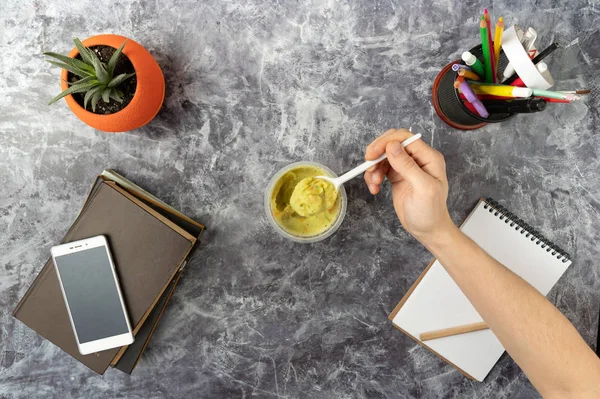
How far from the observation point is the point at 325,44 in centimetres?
122

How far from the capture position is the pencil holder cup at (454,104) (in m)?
1.08

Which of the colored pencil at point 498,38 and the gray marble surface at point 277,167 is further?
the gray marble surface at point 277,167

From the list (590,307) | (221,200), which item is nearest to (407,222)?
(221,200)

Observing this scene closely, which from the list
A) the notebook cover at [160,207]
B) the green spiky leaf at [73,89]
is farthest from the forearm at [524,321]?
the green spiky leaf at [73,89]

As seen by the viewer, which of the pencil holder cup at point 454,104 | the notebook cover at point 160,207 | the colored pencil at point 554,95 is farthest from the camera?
the notebook cover at point 160,207

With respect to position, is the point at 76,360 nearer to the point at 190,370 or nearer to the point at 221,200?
the point at 190,370

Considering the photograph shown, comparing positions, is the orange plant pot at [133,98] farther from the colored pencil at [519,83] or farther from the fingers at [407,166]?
the colored pencil at [519,83]

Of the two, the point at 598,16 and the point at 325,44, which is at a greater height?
the point at 598,16

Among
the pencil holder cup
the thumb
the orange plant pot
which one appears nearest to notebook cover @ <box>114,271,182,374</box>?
the orange plant pot

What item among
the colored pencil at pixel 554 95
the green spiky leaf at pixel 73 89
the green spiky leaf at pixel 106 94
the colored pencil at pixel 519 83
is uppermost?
the colored pencil at pixel 519 83

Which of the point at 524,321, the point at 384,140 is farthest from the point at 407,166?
the point at 524,321

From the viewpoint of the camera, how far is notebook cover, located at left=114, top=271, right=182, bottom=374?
1.18 meters

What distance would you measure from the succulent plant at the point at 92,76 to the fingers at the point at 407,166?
0.62 m

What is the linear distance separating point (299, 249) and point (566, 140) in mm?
781
